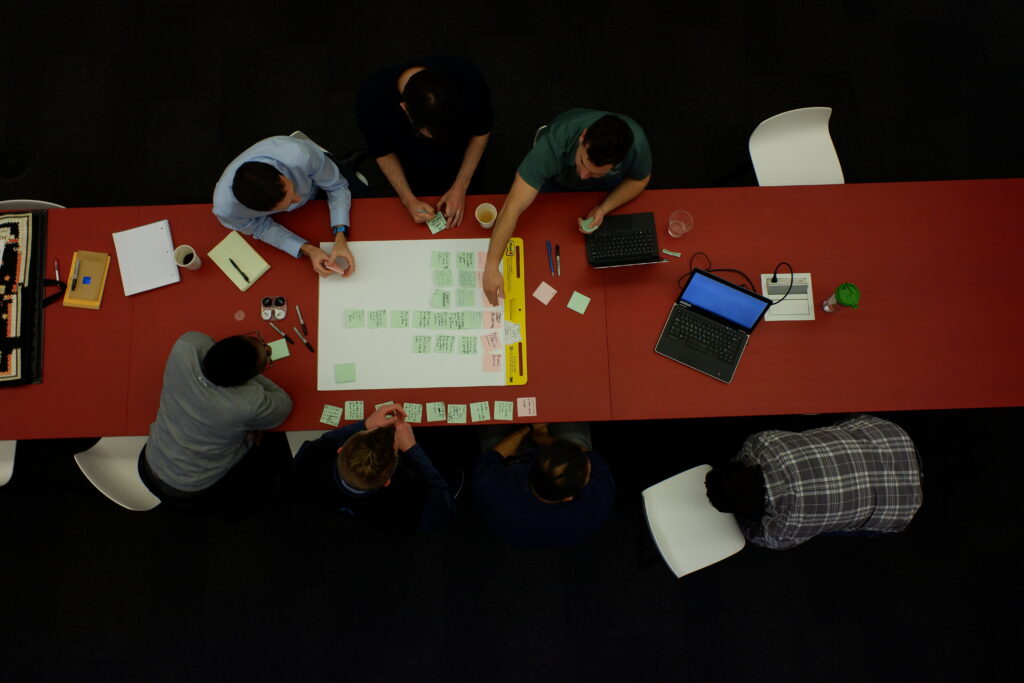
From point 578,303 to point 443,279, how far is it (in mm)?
565

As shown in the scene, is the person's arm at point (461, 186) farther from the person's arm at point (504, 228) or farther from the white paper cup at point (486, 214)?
the person's arm at point (504, 228)

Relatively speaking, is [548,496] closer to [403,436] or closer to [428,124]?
[403,436]

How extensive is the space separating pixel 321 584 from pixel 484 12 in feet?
11.4

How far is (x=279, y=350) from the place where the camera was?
6.93 ft

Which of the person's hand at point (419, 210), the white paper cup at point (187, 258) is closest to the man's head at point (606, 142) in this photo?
the person's hand at point (419, 210)

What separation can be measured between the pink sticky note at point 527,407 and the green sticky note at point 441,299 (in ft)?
1.59

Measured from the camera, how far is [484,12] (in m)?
3.31

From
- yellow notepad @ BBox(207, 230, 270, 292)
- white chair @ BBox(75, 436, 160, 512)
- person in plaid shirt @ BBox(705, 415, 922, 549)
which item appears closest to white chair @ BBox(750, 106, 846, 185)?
person in plaid shirt @ BBox(705, 415, 922, 549)

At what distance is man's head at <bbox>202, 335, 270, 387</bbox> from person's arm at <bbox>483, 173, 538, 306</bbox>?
89 cm

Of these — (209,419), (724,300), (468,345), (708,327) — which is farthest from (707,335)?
(209,419)

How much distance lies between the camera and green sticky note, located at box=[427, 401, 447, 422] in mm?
2098

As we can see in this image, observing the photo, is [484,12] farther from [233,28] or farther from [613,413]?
[613,413]

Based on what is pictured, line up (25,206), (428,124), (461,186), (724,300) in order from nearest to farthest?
(428,124) → (724,300) → (25,206) → (461,186)

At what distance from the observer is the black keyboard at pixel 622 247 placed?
2.12 meters
